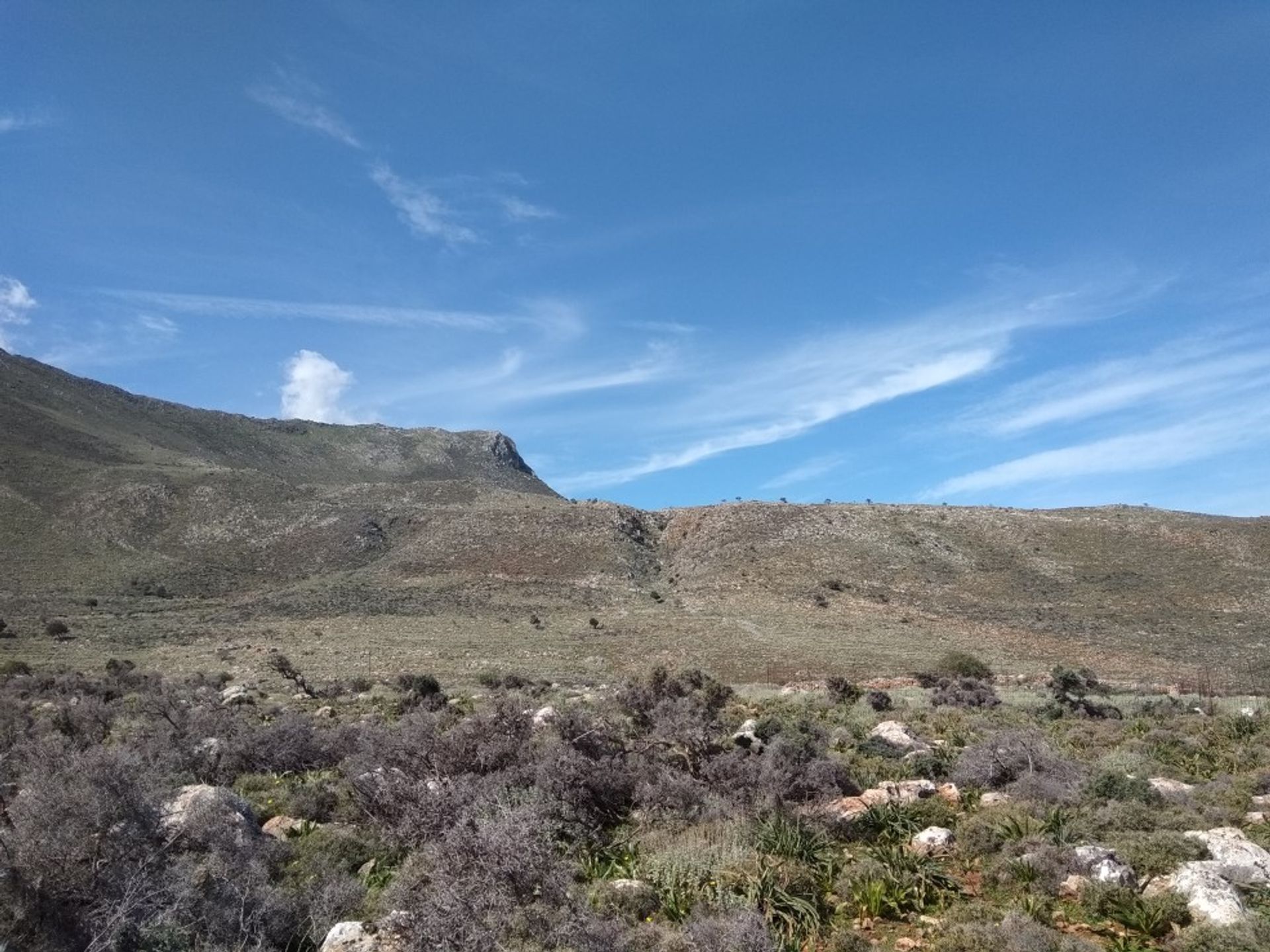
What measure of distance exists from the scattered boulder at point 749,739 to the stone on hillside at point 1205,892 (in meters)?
6.00

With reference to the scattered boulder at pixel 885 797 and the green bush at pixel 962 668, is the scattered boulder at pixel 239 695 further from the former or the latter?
the green bush at pixel 962 668

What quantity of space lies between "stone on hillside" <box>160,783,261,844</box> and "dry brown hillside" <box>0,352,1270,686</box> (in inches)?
885

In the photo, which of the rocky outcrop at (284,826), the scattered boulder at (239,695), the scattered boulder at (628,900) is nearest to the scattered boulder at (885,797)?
the scattered boulder at (628,900)

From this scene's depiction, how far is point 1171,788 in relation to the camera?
36.2ft

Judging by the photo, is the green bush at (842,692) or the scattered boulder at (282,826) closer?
the scattered boulder at (282,826)

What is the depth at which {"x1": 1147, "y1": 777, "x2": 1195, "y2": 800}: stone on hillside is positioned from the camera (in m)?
10.7

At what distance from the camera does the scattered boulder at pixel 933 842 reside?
29.0 feet

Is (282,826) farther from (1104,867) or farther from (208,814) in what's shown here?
(1104,867)

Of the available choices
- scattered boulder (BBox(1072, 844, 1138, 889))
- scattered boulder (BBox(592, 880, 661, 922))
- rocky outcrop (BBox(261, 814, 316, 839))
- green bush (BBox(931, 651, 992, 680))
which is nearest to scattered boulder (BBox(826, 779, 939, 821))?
scattered boulder (BBox(1072, 844, 1138, 889))

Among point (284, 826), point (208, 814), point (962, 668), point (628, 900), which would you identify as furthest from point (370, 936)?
point (962, 668)

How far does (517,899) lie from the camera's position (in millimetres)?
6570

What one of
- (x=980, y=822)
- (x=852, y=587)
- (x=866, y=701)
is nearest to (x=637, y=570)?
(x=852, y=587)

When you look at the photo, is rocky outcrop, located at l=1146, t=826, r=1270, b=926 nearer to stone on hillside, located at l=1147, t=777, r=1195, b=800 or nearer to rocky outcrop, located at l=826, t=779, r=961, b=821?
stone on hillside, located at l=1147, t=777, r=1195, b=800

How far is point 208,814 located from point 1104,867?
8958mm
